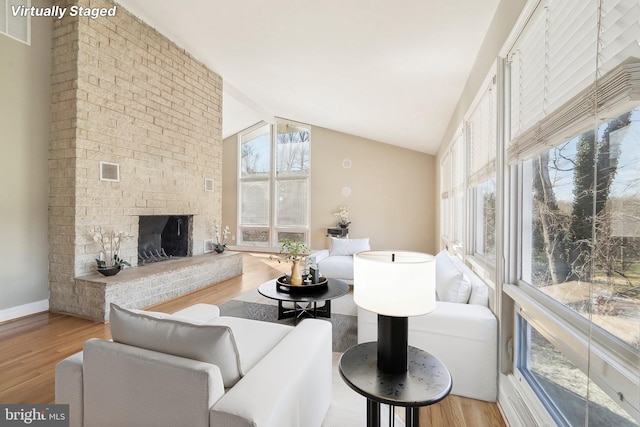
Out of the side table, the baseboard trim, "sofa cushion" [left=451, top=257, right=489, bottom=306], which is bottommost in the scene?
the baseboard trim

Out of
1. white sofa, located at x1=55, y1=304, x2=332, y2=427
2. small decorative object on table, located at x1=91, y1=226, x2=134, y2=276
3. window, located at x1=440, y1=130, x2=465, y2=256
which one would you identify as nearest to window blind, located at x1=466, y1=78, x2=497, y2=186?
window, located at x1=440, y1=130, x2=465, y2=256

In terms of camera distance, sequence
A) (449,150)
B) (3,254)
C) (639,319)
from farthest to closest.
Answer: (449,150) < (3,254) < (639,319)

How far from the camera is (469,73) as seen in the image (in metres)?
3.06

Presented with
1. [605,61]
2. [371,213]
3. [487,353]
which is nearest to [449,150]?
[371,213]

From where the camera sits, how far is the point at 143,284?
3432mm

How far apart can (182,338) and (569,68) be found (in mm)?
1906

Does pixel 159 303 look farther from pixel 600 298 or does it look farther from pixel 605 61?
pixel 605 61

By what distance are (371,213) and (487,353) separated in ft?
18.4

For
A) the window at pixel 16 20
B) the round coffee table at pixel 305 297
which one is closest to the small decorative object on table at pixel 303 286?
the round coffee table at pixel 305 297

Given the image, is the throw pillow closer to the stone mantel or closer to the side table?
the stone mantel

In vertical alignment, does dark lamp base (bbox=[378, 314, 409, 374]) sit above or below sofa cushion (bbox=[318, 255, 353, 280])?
above

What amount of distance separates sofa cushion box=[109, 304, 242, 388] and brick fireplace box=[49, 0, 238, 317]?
262cm

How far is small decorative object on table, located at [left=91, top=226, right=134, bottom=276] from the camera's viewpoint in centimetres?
Answer: 333

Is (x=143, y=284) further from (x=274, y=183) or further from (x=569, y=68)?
(x=274, y=183)
